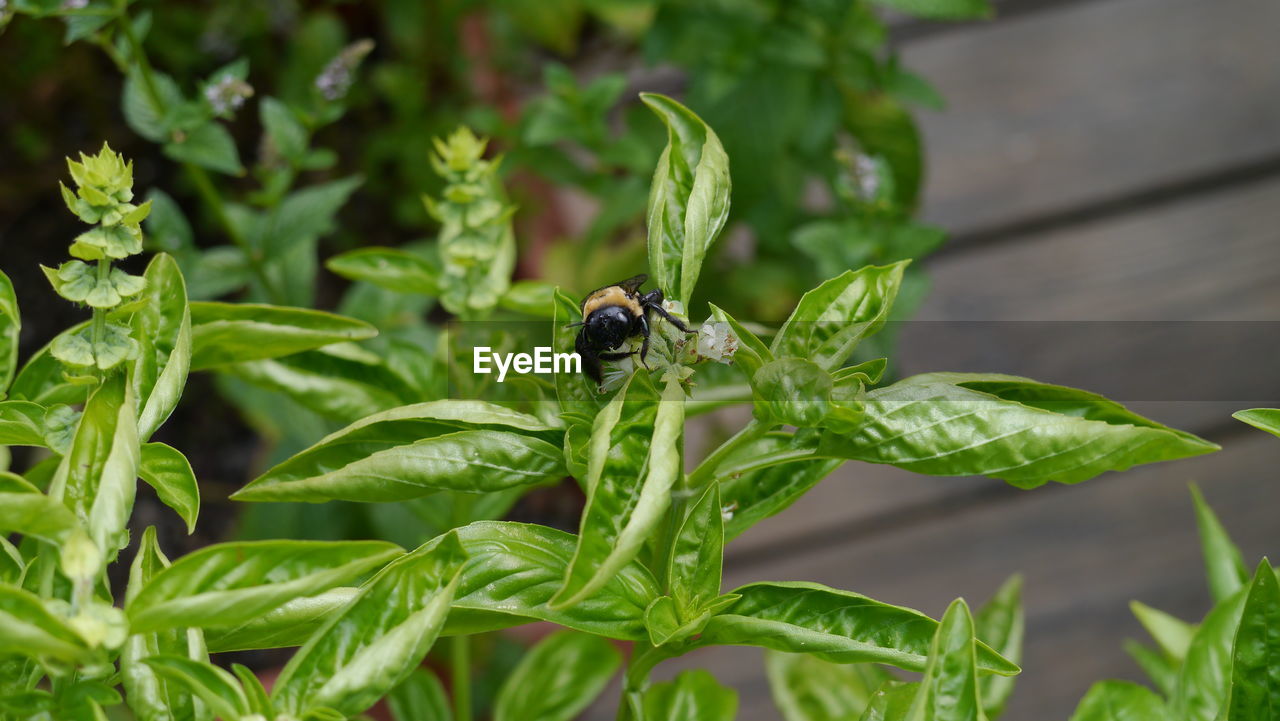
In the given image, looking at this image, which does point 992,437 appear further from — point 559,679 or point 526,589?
point 559,679

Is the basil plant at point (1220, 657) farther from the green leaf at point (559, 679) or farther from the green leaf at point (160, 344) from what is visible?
the green leaf at point (160, 344)

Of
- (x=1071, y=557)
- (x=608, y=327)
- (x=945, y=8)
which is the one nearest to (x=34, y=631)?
(x=608, y=327)

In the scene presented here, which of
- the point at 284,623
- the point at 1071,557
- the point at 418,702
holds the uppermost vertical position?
the point at 284,623

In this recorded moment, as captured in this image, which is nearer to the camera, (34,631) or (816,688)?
(34,631)

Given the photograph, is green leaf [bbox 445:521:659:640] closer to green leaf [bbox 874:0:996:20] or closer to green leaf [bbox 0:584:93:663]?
green leaf [bbox 0:584:93:663]

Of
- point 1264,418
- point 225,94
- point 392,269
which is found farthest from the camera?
point 225,94

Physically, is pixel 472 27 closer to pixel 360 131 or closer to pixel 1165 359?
pixel 360 131


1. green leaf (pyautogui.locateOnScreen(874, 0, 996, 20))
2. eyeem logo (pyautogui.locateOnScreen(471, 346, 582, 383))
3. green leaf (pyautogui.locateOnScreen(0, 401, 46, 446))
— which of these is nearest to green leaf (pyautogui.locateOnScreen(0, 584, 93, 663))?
green leaf (pyautogui.locateOnScreen(0, 401, 46, 446))

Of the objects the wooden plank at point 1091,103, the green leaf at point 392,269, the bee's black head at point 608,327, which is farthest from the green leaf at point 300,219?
the wooden plank at point 1091,103

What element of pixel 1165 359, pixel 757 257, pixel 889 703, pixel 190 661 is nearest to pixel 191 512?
pixel 190 661
